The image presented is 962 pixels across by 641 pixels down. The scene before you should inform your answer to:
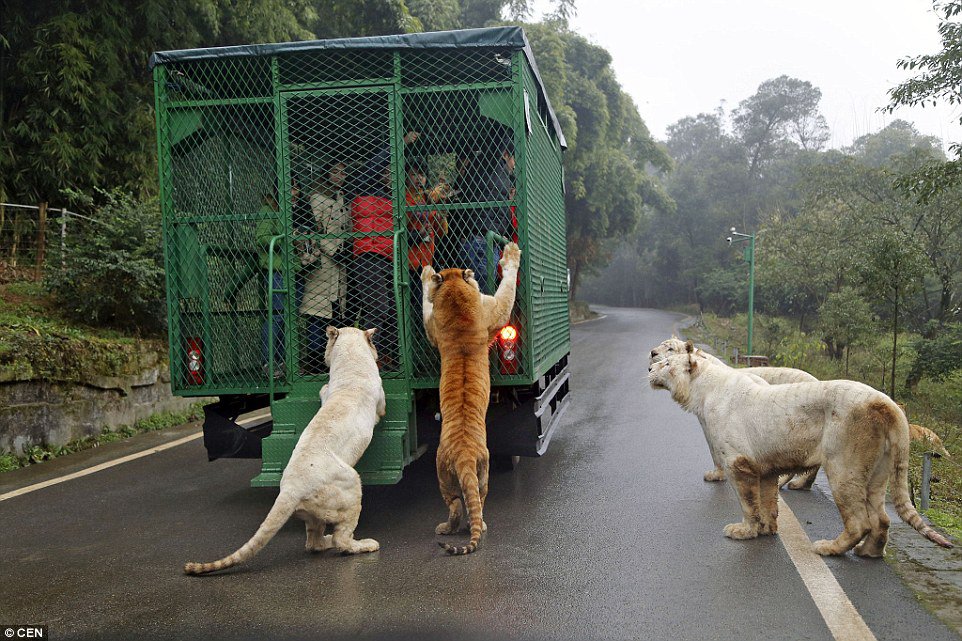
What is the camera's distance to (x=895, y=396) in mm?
14922

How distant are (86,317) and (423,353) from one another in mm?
6957

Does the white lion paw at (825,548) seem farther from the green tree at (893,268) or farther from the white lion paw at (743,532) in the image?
the green tree at (893,268)

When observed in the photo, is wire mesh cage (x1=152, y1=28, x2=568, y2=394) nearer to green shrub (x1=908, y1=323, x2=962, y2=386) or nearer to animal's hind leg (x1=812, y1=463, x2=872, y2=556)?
animal's hind leg (x1=812, y1=463, x2=872, y2=556)

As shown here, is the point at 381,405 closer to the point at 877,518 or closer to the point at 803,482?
the point at 877,518

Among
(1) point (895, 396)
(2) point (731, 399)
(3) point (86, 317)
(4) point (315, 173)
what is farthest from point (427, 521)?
(1) point (895, 396)

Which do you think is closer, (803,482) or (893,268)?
(803,482)

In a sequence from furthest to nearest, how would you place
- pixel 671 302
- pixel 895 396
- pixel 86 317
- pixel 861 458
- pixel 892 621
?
pixel 671 302, pixel 895 396, pixel 86 317, pixel 861 458, pixel 892 621

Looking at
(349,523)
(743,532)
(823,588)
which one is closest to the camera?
(823,588)

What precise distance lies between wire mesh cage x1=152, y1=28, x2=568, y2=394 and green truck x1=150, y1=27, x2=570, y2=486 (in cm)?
1

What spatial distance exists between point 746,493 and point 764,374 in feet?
4.74

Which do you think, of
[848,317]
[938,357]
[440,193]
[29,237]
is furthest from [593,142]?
[440,193]

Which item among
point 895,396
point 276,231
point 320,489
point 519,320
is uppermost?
point 276,231

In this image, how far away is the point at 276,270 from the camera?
6.38m

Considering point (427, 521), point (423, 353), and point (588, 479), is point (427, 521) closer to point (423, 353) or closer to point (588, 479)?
point (423, 353)
